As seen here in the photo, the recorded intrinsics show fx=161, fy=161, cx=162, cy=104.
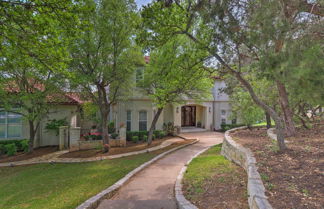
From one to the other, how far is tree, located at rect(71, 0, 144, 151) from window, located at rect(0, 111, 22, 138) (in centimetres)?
639

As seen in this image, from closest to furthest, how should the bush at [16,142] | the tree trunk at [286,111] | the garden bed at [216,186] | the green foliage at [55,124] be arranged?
the garden bed at [216,186]
the tree trunk at [286,111]
the bush at [16,142]
the green foliage at [55,124]

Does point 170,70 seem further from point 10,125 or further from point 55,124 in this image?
point 10,125

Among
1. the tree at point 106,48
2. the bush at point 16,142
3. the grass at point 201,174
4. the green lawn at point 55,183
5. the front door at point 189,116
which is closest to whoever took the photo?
the grass at point 201,174

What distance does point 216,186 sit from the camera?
14.2 ft

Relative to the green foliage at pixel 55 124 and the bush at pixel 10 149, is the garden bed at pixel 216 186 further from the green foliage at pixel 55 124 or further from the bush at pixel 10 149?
the bush at pixel 10 149

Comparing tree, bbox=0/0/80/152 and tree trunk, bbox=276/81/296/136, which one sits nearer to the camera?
tree, bbox=0/0/80/152

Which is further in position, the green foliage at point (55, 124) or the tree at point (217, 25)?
the green foliage at point (55, 124)

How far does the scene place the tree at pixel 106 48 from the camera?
800cm

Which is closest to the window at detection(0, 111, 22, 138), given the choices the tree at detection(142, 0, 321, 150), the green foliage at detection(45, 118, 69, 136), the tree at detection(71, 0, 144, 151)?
the green foliage at detection(45, 118, 69, 136)

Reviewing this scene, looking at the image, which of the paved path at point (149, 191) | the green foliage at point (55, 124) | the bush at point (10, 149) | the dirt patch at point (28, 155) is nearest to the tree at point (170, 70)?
the paved path at point (149, 191)

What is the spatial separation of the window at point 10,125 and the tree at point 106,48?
6.39 metres

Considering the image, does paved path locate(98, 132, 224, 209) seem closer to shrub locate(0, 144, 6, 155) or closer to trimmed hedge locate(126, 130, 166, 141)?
trimmed hedge locate(126, 130, 166, 141)

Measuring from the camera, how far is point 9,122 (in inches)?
456

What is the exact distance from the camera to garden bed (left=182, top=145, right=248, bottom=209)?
11.6 ft
